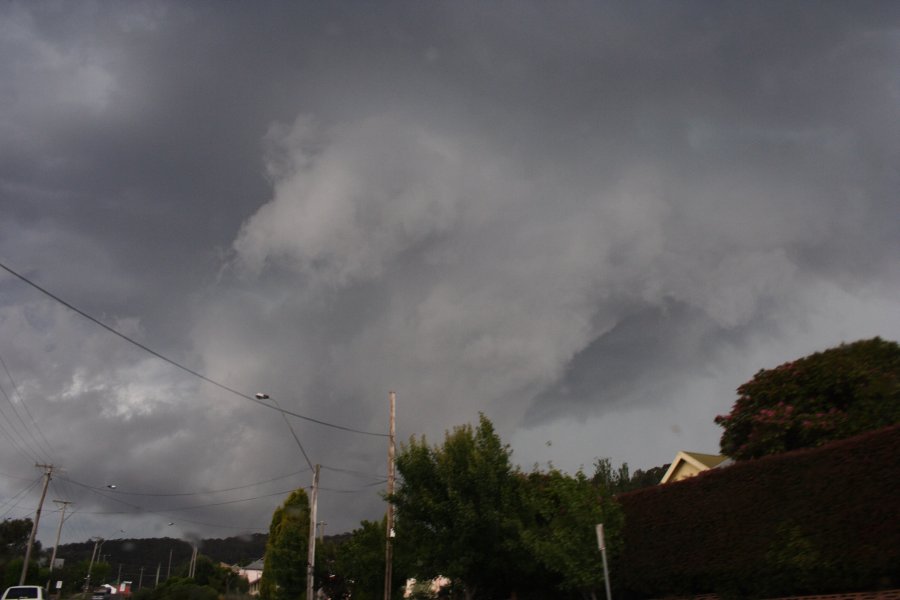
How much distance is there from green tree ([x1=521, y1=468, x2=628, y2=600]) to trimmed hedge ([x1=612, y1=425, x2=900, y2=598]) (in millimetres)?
918

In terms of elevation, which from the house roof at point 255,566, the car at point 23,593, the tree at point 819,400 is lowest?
the car at point 23,593

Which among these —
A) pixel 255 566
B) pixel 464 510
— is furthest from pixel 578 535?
pixel 255 566

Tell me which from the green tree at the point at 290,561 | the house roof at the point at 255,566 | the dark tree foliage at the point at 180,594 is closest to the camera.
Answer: the green tree at the point at 290,561

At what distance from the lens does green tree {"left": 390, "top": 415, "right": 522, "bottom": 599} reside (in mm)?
25297

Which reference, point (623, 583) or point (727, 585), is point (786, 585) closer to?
point (727, 585)

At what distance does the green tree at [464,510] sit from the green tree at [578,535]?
2403 millimetres

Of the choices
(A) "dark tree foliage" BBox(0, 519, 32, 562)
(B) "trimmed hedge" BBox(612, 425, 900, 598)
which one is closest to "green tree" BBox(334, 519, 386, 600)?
(B) "trimmed hedge" BBox(612, 425, 900, 598)

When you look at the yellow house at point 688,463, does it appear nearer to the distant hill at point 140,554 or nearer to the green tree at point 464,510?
the green tree at point 464,510

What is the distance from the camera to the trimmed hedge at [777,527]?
1431cm

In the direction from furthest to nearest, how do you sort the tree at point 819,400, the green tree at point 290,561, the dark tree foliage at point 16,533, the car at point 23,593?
the dark tree foliage at point 16,533 → the green tree at point 290,561 → the car at point 23,593 → the tree at point 819,400

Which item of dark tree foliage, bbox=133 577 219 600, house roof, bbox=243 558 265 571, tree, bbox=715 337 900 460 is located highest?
house roof, bbox=243 558 265 571

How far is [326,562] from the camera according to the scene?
47.9 metres

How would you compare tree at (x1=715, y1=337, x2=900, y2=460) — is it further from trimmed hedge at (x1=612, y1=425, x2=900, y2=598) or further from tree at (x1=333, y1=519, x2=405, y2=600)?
tree at (x1=333, y1=519, x2=405, y2=600)

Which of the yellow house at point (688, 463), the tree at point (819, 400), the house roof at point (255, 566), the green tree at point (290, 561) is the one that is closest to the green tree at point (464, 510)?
the tree at point (819, 400)
